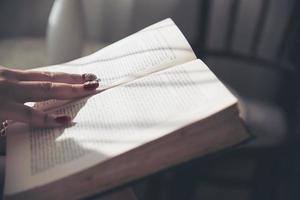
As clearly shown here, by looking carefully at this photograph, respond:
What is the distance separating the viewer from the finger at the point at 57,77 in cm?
69

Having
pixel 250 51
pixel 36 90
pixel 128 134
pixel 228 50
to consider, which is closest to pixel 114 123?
pixel 128 134

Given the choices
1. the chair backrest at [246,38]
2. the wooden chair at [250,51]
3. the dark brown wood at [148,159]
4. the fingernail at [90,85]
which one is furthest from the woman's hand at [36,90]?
the chair backrest at [246,38]

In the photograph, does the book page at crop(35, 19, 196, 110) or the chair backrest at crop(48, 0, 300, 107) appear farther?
the chair backrest at crop(48, 0, 300, 107)

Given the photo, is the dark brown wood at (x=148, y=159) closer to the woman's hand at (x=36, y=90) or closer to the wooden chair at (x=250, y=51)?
the woman's hand at (x=36, y=90)

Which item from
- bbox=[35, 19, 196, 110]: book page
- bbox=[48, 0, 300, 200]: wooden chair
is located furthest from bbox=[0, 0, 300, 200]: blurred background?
bbox=[35, 19, 196, 110]: book page

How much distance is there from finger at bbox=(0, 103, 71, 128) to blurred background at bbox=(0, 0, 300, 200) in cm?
22

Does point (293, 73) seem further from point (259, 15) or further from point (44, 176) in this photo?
point (44, 176)

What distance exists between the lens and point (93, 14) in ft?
4.51

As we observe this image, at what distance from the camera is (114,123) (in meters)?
0.58

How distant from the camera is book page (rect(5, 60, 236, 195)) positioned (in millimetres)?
537

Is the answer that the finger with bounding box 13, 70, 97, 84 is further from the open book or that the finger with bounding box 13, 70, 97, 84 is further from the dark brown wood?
the dark brown wood

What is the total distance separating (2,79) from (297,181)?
2.53ft

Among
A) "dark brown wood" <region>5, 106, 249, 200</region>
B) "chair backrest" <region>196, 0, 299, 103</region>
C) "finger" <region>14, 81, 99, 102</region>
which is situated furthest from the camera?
"chair backrest" <region>196, 0, 299, 103</region>

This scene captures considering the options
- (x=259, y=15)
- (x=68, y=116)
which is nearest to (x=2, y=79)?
(x=68, y=116)
